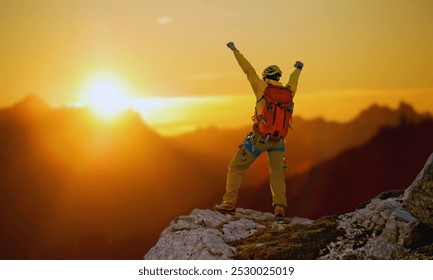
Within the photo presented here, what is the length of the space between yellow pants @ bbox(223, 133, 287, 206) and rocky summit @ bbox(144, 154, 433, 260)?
64 centimetres

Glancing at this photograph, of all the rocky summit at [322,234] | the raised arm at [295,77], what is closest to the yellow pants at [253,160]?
the rocky summit at [322,234]

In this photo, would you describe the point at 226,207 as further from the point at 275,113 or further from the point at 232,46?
the point at 232,46

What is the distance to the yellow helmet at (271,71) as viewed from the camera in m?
17.1

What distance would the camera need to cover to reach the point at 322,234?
14906mm

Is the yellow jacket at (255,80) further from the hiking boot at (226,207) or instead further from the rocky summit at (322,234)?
the rocky summit at (322,234)

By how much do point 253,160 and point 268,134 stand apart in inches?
32.2

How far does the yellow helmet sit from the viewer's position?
1706 cm

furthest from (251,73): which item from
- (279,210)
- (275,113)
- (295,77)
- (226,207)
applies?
(279,210)

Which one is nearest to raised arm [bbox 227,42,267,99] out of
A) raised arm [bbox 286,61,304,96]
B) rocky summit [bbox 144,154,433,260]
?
raised arm [bbox 286,61,304,96]

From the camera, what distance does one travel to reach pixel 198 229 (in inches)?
637

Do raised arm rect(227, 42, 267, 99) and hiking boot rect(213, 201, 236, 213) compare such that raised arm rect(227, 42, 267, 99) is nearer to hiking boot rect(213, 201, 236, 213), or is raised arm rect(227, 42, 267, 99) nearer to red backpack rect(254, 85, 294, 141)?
red backpack rect(254, 85, 294, 141)

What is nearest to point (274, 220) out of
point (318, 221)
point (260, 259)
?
point (318, 221)
